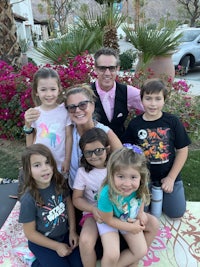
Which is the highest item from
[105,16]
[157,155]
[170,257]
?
[105,16]

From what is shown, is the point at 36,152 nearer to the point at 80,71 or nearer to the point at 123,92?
the point at 123,92

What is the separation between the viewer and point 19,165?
443 cm

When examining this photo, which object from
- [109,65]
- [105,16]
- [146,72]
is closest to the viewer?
[109,65]

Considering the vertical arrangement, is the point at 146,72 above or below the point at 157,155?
above

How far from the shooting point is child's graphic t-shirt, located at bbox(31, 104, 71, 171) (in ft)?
8.54

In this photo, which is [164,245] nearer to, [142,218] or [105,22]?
[142,218]

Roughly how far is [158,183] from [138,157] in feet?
3.12

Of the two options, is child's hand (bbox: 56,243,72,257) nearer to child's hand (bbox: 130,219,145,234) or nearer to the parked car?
child's hand (bbox: 130,219,145,234)

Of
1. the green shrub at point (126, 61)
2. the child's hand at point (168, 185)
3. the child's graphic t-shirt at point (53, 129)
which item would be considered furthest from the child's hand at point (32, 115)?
the green shrub at point (126, 61)

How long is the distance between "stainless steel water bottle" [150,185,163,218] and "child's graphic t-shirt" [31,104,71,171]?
39.4 inches

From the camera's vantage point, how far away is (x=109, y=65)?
9.94 ft

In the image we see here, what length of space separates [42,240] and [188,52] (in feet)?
36.2

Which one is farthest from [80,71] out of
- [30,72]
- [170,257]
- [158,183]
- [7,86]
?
[170,257]

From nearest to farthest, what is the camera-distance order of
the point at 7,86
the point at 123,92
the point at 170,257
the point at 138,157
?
the point at 138,157
the point at 170,257
the point at 123,92
the point at 7,86
